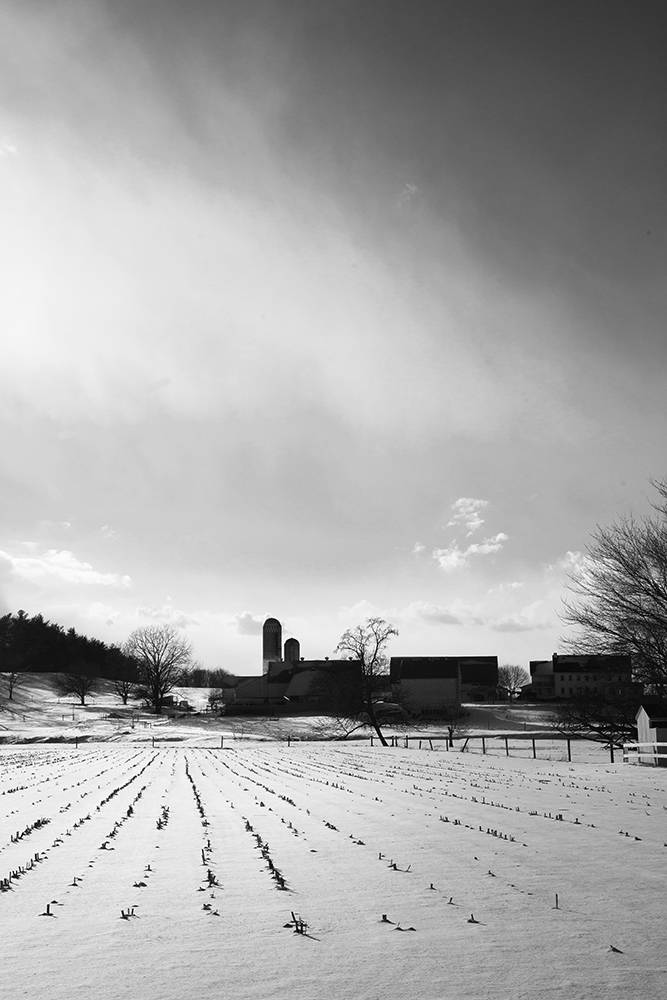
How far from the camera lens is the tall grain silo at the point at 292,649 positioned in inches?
5094

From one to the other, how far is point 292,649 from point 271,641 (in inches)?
199

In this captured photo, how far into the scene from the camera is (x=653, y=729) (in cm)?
2619

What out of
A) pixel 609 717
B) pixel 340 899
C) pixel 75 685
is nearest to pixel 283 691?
pixel 75 685

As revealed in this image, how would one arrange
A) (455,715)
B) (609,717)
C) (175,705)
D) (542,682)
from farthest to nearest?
(542,682)
(175,705)
(455,715)
(609,717)

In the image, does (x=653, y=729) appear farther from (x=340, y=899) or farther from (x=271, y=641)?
(x=271, y=641)

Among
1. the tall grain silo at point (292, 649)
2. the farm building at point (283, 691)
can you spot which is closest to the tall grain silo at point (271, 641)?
the tall grain silo at point (292, 649)

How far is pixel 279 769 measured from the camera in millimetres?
25938

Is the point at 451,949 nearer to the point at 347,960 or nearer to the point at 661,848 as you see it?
the point at 347,960

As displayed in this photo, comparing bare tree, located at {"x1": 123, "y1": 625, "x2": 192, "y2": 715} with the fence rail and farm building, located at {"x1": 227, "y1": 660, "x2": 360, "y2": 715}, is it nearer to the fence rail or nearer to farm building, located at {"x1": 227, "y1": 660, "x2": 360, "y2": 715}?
farm building, located at {"x1": 227, "y1": 660, "x2": 360, "y2": 715}

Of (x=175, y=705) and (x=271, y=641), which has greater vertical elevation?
(x=271, y=641)

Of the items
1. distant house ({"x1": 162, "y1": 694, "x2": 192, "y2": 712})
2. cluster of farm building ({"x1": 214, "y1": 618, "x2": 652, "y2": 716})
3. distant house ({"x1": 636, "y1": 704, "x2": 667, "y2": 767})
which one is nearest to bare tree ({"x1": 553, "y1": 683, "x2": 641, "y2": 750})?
distant house ({"x1": 636, "y1": 704, "x2": 667, "y2": 767})

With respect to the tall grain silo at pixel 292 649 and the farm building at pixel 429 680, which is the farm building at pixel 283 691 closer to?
the farm building at pixel 429 680

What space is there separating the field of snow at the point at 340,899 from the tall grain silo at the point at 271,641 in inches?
4447

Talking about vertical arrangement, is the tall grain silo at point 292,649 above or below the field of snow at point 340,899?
above
